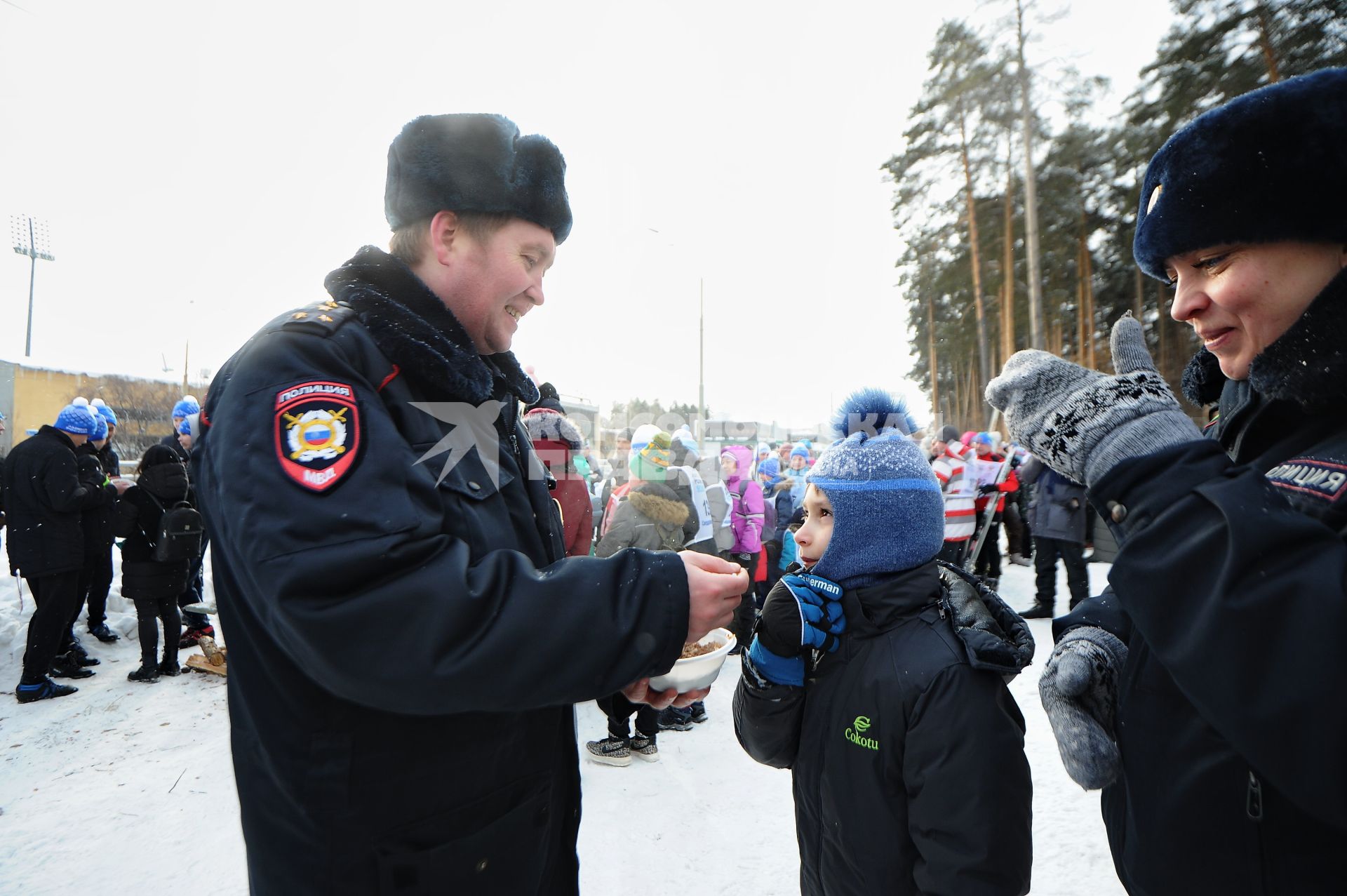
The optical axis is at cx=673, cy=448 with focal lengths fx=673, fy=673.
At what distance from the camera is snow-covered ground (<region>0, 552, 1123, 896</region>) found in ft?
9.64

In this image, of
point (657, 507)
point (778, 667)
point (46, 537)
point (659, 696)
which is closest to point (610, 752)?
point (657, 507)

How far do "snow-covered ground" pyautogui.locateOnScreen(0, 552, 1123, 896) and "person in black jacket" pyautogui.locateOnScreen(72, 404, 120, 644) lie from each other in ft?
3.72

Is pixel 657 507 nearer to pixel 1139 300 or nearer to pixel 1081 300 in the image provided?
pixel 1081 300

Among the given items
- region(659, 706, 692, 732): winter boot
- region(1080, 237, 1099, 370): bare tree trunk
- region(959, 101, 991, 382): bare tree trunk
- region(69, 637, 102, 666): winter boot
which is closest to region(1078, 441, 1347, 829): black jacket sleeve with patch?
region(659, 706, 692, 732): winter boot

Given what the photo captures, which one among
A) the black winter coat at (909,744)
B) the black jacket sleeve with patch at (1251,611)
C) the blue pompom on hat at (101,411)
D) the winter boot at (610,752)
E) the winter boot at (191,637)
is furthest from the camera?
the winter boot at (191,637)

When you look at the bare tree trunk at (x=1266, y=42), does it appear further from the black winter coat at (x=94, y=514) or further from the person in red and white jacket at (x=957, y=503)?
Answer: the black winter coat at (x=94, y=514)

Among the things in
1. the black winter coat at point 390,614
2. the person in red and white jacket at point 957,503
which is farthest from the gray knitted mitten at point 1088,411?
the person in red and white jacket at point 957,503

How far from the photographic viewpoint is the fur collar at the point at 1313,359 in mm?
941

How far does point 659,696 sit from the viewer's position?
150 cm

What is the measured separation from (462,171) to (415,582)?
808mm

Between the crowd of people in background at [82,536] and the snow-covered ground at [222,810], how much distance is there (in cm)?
51

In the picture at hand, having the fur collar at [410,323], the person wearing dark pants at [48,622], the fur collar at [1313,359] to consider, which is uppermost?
the fur collar at [410,323]

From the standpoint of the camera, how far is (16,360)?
26.0 meters

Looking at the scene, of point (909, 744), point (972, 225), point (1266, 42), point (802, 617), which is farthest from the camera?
point (972, 225)
